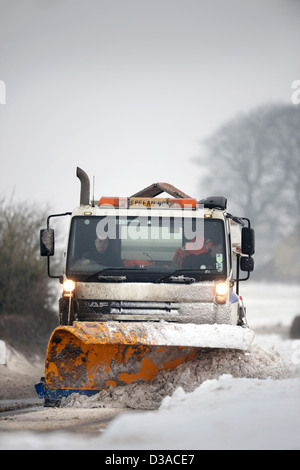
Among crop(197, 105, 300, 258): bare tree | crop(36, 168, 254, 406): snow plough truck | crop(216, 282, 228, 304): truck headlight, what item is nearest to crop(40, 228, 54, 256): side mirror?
crop(36, 168, 254, 406): snow plough truck

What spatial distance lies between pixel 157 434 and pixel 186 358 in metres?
2.44

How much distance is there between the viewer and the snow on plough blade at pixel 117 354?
924 centimetres

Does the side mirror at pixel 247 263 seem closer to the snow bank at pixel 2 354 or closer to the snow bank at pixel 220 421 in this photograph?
the snow bank at pixel 220 421

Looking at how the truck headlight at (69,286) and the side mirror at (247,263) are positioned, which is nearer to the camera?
the truck headlight at (69,286)

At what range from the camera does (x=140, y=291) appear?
1029cm

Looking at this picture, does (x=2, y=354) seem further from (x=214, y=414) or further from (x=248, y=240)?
(x=214, y=414)

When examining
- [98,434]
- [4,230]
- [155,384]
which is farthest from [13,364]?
[98,434]

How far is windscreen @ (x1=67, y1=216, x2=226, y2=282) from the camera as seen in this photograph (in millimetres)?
10508

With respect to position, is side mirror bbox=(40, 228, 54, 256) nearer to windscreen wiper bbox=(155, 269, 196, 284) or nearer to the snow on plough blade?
windscreen wiper bbox=(155, 269, 196, 284)

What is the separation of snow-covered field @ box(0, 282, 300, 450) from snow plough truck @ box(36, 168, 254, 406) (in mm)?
292

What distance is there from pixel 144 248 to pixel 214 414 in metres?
3.83

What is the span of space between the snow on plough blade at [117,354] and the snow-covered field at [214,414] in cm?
18

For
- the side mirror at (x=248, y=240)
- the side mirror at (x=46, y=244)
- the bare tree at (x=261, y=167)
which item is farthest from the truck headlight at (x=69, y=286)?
the bare tree at (x=261, y=167)

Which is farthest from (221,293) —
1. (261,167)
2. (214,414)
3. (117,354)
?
(261,167)
